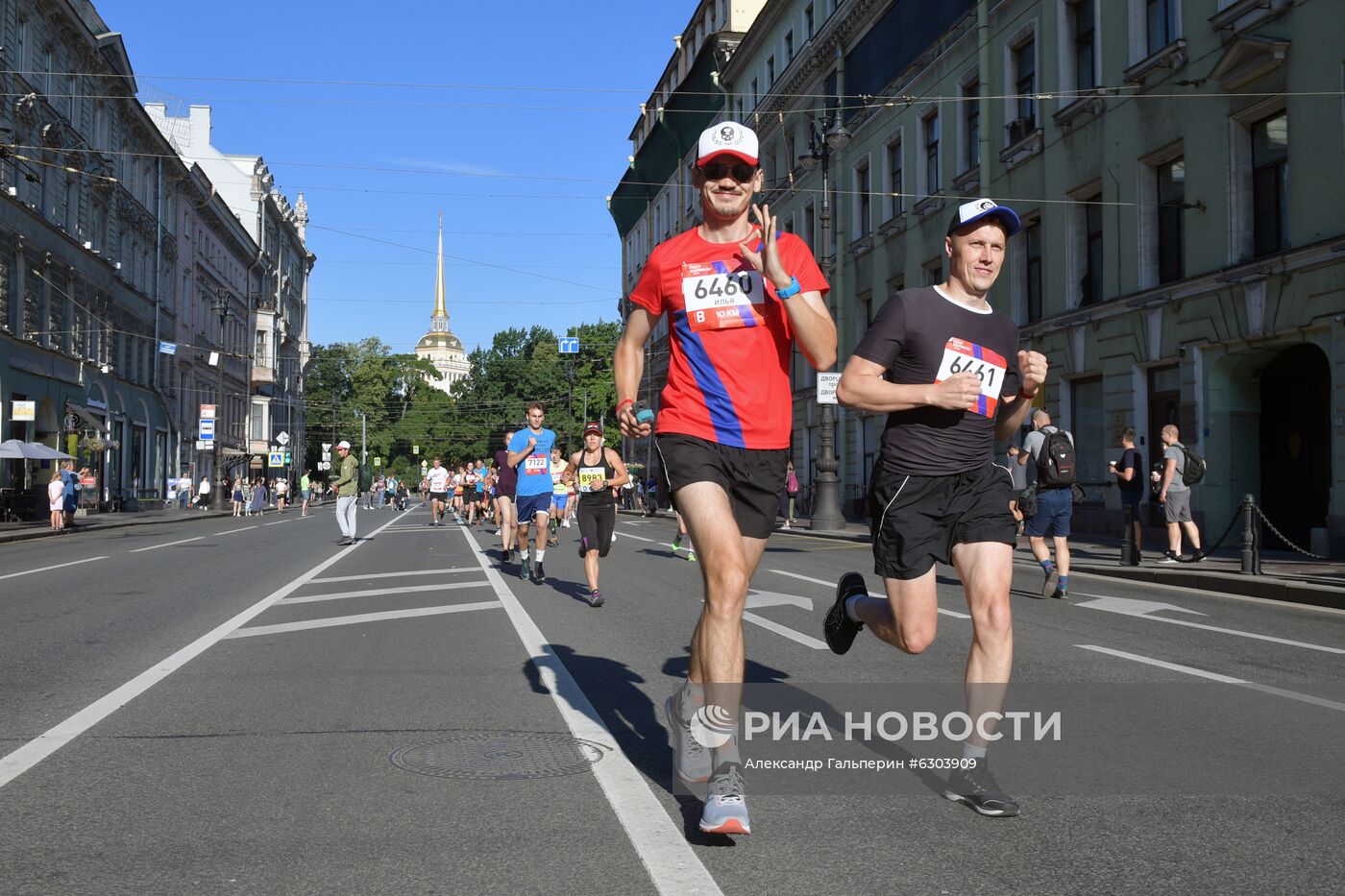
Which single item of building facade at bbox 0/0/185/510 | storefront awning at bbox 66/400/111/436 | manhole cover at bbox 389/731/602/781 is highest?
building facade at bbox 0/0/185/510

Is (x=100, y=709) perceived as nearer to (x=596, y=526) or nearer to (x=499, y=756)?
(x=499, y=756)

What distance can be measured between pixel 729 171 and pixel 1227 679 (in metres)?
4.41

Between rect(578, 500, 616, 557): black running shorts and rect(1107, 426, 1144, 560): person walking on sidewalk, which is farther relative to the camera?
rect(1107, 426, 1144, 560): person walking on sidewalk

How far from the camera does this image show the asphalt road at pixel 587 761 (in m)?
3.41

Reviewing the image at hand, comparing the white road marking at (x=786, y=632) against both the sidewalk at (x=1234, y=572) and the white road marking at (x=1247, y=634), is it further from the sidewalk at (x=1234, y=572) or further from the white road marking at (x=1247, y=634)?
the sidewalk at (x=1234, y=572)

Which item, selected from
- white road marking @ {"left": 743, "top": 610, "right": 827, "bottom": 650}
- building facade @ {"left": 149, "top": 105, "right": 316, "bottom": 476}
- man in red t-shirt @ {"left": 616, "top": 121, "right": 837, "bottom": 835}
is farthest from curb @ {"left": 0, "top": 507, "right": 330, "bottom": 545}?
building facade @ {"left": 149, "top": 105, "right": 316, "bottom": 476}

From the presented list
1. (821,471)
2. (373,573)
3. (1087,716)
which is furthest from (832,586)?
(821,471)

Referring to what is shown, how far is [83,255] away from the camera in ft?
139

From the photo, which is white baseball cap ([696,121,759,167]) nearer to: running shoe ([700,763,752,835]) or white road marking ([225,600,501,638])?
running shoe ([700,763,752,835])

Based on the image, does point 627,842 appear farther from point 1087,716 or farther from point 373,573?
point 373,573

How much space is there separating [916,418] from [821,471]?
2452cm

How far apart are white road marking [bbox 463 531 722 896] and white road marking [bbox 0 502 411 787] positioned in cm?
201

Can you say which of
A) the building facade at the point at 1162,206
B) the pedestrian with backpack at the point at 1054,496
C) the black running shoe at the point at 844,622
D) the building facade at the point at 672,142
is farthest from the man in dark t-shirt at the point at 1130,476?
the building facade at the point at 672,142

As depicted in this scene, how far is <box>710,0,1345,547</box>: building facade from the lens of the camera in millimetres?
18062
